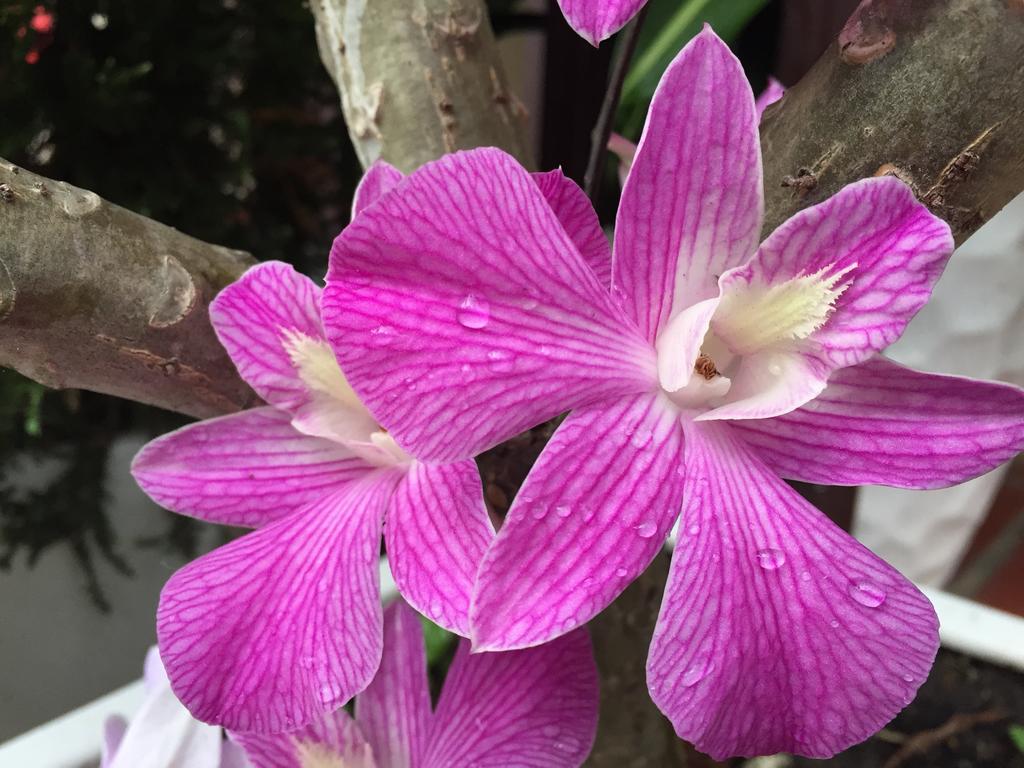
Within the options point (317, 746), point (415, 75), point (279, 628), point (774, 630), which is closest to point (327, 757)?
point (317, 746)

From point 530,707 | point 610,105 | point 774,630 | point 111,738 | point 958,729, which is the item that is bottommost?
point 958,729

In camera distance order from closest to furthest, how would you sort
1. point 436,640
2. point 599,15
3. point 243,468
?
point 599,15, point 243,468, point 436,640

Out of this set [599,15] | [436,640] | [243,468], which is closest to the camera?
[599,15]

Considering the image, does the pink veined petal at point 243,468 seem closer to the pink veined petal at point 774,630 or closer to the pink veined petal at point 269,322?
the pink veined petal at point 269,322

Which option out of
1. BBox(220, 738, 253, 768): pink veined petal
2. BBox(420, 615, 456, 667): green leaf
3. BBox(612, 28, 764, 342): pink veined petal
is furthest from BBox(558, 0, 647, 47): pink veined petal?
BBox(420, 615, 456, 667): green leaf

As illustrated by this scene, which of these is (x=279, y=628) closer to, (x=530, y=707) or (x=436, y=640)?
(x=530, y=707)

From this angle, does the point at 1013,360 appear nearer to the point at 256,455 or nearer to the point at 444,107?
the point at 444,107
